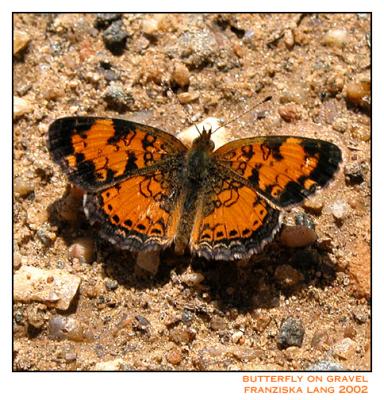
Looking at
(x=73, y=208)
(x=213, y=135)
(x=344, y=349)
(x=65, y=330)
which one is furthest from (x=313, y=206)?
(x=65, y=330)

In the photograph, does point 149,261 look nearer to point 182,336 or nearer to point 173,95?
point 182,336

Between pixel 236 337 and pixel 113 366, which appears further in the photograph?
pixel 236 337

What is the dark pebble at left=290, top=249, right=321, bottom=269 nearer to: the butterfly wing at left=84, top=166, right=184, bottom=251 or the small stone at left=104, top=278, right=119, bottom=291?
the butterfly wing at left=84, top=166, right=184, bottom=251

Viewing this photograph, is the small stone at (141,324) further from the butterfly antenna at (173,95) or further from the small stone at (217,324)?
the butterfly antenna at (173,95)

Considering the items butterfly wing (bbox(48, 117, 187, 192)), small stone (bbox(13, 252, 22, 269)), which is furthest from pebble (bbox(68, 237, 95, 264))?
butterfly wing (bbox(48, 117, 187, 192))

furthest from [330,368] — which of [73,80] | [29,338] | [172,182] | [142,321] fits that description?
[73,80]

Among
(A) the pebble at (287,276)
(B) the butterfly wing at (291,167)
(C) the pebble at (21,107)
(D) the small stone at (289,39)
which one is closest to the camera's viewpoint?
(B) the butterfly wing at (291,167)

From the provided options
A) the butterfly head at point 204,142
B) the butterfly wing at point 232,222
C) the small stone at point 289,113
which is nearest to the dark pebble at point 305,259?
the butterfly wing at point 232,222
